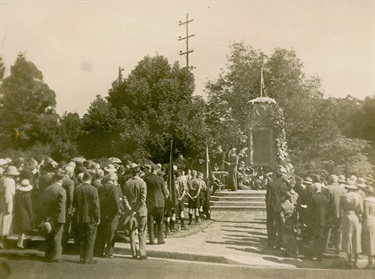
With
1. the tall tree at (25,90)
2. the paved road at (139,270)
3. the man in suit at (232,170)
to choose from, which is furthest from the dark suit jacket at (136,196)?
the man in suit at (232,170)

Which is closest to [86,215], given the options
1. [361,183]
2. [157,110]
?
[361,183]

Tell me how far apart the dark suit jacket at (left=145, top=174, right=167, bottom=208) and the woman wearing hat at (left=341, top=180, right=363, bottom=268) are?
4271 millimetres

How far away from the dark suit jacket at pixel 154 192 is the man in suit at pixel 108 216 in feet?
4.22

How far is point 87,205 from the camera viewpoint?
8297 millimetres

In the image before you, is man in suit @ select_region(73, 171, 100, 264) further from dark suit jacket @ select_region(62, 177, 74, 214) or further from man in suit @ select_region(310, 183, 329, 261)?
man in suit @ select_region(310, 183, 329, 261)

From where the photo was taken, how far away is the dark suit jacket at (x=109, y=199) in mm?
8625

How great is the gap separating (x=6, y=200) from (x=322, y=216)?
712 centimetres

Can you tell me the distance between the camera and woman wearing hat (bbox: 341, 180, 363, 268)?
8.47 metres

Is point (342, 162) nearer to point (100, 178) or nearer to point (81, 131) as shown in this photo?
point (100, 178)

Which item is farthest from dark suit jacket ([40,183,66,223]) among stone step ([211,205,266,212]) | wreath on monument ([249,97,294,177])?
wreath on monument ([249,97,294,177])

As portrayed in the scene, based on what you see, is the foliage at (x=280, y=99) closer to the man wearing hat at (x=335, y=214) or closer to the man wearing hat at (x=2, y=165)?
the man wearing hat at (x=335, y=214)

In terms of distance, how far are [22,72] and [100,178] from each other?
A: 3035 millimetres

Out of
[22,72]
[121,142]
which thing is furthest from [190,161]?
[22,72]

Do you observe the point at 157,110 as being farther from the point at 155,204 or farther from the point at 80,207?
the point at 80,207
